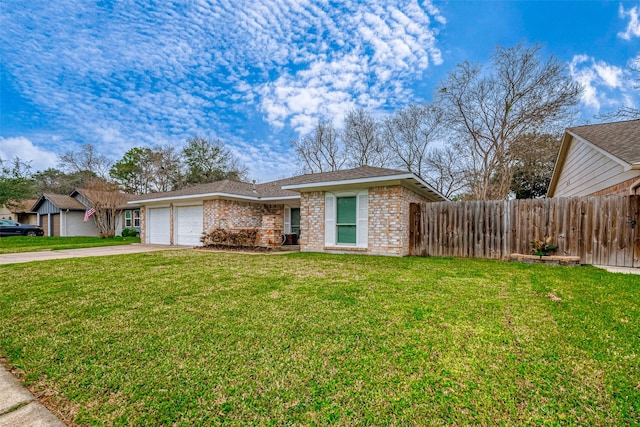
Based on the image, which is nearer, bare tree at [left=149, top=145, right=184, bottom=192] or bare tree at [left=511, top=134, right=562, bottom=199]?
bare tree at [left=511, top=134, right=562, bottom=199]

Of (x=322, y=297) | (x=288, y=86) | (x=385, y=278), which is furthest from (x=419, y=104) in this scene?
(x=322, y=297)

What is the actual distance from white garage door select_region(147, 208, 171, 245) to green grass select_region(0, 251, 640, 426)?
1047 centimetres

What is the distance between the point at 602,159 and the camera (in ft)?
25.6

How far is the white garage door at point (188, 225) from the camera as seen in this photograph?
13.7m

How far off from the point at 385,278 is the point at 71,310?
475 cm

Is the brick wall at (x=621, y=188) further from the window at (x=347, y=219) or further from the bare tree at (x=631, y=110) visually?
Answer: the window at (x=347, y=219)

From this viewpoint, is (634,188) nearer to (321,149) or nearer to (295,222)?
(295,222)

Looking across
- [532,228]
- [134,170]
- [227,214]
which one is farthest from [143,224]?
[532,228]

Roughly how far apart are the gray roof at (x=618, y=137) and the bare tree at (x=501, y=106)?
778 centimetres

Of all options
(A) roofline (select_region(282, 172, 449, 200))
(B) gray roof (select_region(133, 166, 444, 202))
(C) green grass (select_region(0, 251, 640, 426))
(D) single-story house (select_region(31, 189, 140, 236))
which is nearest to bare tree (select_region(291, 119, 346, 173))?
(B) gray roof (select_region(133, 166, 444, 202))

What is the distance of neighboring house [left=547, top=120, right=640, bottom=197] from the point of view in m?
6.52

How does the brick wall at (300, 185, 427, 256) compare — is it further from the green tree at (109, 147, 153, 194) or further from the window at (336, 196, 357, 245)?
the green tree at (109, 147, 153, 194)

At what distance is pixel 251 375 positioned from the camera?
2.14m

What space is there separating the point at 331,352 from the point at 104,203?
21907 mm
